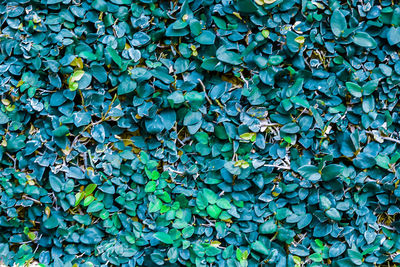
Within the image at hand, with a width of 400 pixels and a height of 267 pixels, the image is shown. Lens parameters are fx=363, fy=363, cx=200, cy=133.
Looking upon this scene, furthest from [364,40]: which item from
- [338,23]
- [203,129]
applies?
[203,129]

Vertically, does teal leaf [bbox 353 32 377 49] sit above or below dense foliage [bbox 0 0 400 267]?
above

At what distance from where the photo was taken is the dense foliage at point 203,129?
1518mm

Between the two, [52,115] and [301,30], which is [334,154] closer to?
[301,30]

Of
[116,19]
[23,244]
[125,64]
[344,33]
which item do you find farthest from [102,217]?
[344,33]

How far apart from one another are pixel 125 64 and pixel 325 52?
85 cm

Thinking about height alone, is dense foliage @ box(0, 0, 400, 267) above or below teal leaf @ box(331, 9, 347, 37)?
below

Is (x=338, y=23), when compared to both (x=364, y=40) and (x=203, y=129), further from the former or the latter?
(x=203, y=129)

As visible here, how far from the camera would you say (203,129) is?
1.59m

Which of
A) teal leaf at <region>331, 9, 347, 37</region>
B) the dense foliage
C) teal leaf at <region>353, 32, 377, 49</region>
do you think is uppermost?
teal leaf at <region>331, 9, 347, 37</region>

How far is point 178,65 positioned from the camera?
1551mm

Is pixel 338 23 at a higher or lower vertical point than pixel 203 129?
higher

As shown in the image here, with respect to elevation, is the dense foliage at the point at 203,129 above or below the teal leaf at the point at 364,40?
below

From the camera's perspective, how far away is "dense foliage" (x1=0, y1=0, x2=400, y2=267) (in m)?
1.52

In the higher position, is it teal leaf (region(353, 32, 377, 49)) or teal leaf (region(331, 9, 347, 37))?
teal leaf (region(331, 9, 347, 37))
